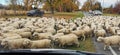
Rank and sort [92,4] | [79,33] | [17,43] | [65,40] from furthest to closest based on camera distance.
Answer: [92,4] < [79,33] < [65,40] < [17,43]

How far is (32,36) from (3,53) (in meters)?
14.4

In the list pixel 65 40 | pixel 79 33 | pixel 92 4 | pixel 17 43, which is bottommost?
pixel 92 4

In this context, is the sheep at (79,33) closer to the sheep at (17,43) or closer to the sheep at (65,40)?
the sheep at (65,40)

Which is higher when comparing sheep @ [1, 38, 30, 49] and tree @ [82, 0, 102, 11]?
sheep @ [1, 38, 30, 49]

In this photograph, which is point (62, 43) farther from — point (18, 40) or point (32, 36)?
point (32, 36)

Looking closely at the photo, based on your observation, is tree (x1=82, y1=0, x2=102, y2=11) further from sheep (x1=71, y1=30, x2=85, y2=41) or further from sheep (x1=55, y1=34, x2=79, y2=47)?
sheep (x1=55, y1=34, x2=79, y2=47)

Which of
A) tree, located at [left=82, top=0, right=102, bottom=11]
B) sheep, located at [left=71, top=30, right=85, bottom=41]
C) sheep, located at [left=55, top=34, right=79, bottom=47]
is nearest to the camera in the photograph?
sheep, located at [left=55, top=34, right=79, bottom=47]

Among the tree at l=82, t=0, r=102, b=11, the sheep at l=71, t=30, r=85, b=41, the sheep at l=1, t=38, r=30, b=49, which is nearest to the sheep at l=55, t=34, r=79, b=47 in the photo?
the sheep at l=1, t=38, r=30, b=49

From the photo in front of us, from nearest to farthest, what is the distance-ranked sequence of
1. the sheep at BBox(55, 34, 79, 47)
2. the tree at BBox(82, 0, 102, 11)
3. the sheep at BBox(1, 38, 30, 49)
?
the sheep at BBox(1, 38, 30, 49) → the sheep at BBox(55, 34, 79, 47) → the tree at BBox(82, 0, 102, 11)

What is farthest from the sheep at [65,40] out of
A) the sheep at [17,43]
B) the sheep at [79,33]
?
the sheep at [79,33]

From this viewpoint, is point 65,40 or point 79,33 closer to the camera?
point 65,40

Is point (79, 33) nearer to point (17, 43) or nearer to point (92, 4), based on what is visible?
point (17, 43)

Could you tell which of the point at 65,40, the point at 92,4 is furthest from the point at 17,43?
the point at 92,4

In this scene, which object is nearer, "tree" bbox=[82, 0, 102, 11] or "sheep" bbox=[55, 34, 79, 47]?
"sheep" bbox=[55, 34, 79, 47]
